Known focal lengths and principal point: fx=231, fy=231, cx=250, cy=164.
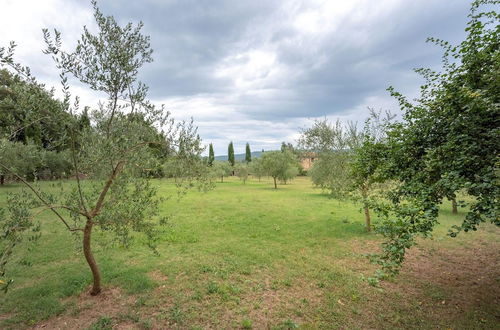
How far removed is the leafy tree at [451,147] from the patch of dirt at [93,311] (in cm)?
720

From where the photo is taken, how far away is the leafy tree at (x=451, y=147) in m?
4.36

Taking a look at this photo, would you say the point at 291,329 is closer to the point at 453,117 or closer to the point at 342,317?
the point at 342,317

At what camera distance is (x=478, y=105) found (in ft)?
15.7

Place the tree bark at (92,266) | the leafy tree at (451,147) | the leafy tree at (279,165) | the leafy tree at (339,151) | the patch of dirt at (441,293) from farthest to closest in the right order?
the leafy tree at (279,165), the leafy tree at (339,151), the tree bark at (92,266), the patch of dirt at (441,293), the leafy tree at (451,147)

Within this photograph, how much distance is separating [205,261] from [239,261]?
1.49 m

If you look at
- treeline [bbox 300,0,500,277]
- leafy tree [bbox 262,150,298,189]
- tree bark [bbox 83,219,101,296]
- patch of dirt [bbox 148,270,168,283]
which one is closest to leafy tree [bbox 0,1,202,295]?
tree bark [bbox 83,219,101,296]

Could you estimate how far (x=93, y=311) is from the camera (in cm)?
675

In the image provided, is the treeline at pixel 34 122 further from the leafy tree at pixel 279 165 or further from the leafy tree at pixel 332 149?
the leafy tree at pixel 279 165

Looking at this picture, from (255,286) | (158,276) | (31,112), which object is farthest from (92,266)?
(255,286)

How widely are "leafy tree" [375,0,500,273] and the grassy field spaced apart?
2.08 m

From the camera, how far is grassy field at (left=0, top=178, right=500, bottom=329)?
21.1 ft

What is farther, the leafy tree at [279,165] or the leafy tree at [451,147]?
the leafy tree at [279,165]

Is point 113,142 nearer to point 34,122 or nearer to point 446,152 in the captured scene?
point 34,122

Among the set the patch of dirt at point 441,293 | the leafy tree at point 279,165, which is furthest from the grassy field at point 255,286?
Result: the leafy tree at point 279,165
